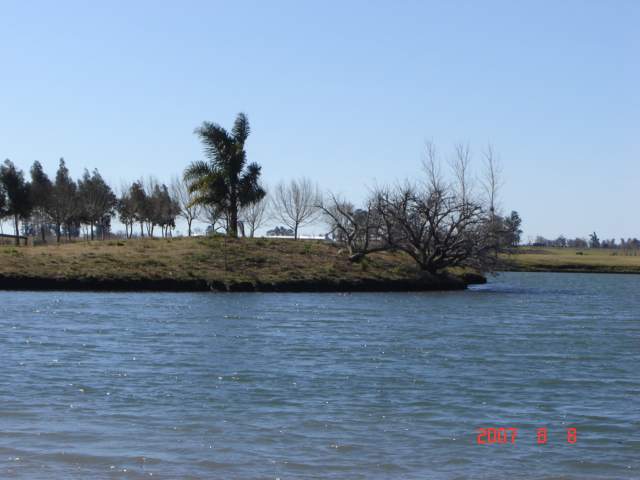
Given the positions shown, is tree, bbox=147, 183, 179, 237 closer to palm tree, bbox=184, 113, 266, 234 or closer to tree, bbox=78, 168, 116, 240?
tree, bbox=78, 168, 116, 240

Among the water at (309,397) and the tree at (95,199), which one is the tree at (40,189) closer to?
the tree at (95,199)

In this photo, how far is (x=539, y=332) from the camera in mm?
24562

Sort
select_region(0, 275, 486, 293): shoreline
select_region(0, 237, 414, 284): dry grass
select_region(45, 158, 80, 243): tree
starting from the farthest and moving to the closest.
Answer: select_region(45, 158, 80, 243): tree → select_region(0, 237, 414, 284): dry grass → select_region(0, 275, 486, 293): shoreline

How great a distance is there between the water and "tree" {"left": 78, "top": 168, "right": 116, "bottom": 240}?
160 ft

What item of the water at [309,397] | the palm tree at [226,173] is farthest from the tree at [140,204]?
the water at [309,397]

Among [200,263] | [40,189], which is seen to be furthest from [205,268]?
[40,189]

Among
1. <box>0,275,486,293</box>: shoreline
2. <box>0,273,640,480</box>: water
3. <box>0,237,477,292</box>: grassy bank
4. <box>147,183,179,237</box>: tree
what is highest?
<box>147,183,179,237</box>: tree

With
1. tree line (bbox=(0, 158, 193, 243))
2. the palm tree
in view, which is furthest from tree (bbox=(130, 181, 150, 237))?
the palm tree

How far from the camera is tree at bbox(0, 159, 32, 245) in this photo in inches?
2785

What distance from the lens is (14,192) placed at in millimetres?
71062

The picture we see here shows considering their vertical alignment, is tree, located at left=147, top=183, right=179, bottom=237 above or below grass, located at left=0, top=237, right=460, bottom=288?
above

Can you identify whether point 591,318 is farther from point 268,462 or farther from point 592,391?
point 268,462

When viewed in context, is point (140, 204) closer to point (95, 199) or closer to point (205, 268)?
point (95, 199)

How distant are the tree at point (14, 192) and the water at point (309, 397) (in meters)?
48.2
